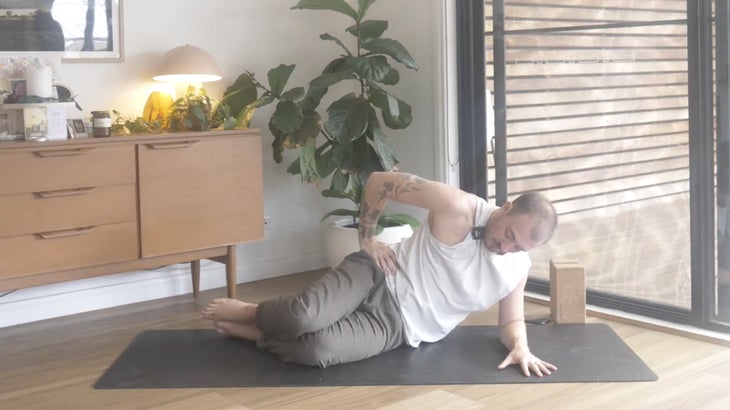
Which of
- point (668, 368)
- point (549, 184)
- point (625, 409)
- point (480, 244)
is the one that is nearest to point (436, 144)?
point (549, 184)

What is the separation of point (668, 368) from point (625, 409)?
52cm

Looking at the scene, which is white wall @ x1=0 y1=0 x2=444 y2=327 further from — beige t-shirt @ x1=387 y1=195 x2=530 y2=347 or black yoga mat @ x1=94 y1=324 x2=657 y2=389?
beige t-shirt @ x1=387 y1=195 x2=530 y2=347

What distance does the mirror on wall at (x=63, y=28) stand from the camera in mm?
4094

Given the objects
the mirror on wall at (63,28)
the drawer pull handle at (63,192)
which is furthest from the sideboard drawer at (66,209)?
the mirror on wall at (63,28)

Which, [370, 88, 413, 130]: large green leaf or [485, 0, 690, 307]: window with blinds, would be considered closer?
[485, 0, 690, 307]: window with blinds

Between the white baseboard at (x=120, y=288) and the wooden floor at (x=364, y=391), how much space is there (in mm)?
318

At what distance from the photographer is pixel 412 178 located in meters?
3.50

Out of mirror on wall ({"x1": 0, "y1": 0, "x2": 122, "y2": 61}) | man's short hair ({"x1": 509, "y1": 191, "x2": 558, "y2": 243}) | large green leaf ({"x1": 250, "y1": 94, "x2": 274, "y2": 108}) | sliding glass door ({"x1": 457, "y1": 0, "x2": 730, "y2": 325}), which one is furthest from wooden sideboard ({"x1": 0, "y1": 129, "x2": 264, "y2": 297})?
man's short hair ({"x1": 509, "y1": 191, "x2": 558, "y2": 243})

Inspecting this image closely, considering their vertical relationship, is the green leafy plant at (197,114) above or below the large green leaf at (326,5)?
below

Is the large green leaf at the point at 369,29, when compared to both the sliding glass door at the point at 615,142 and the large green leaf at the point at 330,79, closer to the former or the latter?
the large green leaf at the point at 330,79

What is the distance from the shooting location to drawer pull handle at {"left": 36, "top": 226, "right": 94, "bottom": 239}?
379 centimetres

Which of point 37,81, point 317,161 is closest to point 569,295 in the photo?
point 317,161

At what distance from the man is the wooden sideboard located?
29.3 inches

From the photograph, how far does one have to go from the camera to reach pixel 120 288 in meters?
4.60
